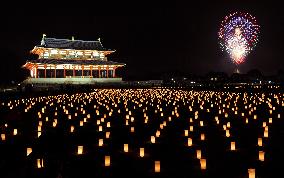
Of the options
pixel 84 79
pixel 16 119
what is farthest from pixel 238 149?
pixel 84 79

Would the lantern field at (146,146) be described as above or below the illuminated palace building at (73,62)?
below

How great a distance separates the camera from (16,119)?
11.9 metres

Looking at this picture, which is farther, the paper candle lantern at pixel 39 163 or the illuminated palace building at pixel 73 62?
the illuminated palace building at pixel 73 62

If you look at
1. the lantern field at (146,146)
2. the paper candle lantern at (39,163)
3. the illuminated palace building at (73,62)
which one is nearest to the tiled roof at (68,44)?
the illuminated palace building at (73,62)

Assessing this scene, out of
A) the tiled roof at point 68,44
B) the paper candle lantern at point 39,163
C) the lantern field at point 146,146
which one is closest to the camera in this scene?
the paper candle lantern at point 39,163

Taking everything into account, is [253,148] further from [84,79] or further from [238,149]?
[84,79]

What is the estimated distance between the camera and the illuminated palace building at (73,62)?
150ft

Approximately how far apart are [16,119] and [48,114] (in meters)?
1.74

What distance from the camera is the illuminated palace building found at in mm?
45744

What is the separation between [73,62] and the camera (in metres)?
47.4

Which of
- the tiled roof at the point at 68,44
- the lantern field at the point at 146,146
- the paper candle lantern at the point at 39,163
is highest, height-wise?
the tiled roof at the point at 68,44

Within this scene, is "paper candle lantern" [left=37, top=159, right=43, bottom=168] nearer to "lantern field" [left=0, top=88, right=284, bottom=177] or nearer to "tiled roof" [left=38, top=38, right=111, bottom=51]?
"lantern field" [left=0, top=88, right=284, bottom=177]

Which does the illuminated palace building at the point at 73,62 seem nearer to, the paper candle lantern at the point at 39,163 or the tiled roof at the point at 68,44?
the tiled roof at the point at 68,44

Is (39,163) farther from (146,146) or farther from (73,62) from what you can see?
(73,62)
